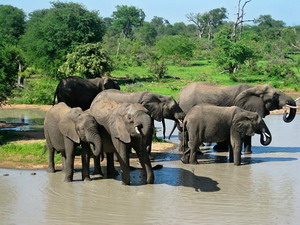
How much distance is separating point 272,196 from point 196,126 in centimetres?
313

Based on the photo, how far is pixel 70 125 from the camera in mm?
10586

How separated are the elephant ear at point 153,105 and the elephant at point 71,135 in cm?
263

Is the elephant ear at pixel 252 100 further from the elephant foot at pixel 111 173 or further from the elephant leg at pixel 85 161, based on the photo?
the elephant leg at pixel 85 161

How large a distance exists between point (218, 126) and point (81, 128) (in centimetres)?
392

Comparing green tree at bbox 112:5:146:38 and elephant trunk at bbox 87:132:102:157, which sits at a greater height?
green tree at bbox 112:5:146:38

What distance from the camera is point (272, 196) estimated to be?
33.7 ft

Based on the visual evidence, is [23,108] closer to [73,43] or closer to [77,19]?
[73,43]

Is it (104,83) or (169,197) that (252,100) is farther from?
(169,197)

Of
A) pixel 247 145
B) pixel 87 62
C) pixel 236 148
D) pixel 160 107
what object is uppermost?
pixel 87 62

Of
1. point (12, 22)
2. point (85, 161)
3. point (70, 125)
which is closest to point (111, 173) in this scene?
point (85, 161)

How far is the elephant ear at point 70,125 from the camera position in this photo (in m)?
10.5

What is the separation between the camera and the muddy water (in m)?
8.91

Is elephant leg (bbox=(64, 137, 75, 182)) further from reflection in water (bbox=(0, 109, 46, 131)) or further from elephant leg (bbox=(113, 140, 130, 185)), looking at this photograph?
reflection in water (bbox=(0, 109, 46, 131))

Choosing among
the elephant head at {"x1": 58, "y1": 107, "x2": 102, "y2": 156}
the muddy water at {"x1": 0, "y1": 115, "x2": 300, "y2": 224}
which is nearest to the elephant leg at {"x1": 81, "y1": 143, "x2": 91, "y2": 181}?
the muddy water at {"x1": 0, "y1": 115, "x2": 300, "y2": 224}
